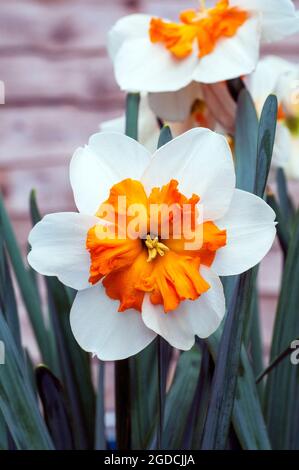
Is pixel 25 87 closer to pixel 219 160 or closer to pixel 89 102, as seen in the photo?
pixel 89 102

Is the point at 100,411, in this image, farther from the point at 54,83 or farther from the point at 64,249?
the point at 54,83

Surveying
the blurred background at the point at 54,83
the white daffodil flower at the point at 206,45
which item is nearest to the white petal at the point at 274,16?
the white daffodil flower at the point at 206,45

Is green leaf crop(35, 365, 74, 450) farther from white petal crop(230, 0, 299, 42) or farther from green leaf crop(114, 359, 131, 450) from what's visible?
white petal crop(230, 0, 299, 42)

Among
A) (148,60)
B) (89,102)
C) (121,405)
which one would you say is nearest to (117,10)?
(89,102)

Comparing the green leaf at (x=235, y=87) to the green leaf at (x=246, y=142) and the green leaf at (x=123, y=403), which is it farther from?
the green leaf at (x=123, y=403)

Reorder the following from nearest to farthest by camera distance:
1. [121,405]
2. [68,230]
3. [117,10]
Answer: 1. [68,230]
2. [121,405]
3. [117,10]

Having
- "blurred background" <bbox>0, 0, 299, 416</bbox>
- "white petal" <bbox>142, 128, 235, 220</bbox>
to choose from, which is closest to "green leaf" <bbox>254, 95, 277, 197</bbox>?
"white petal" <bbox>142, 128, 235, 220</bbox>

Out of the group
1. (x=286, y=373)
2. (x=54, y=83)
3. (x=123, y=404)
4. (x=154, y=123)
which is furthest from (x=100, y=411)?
(x=54, y=83)
